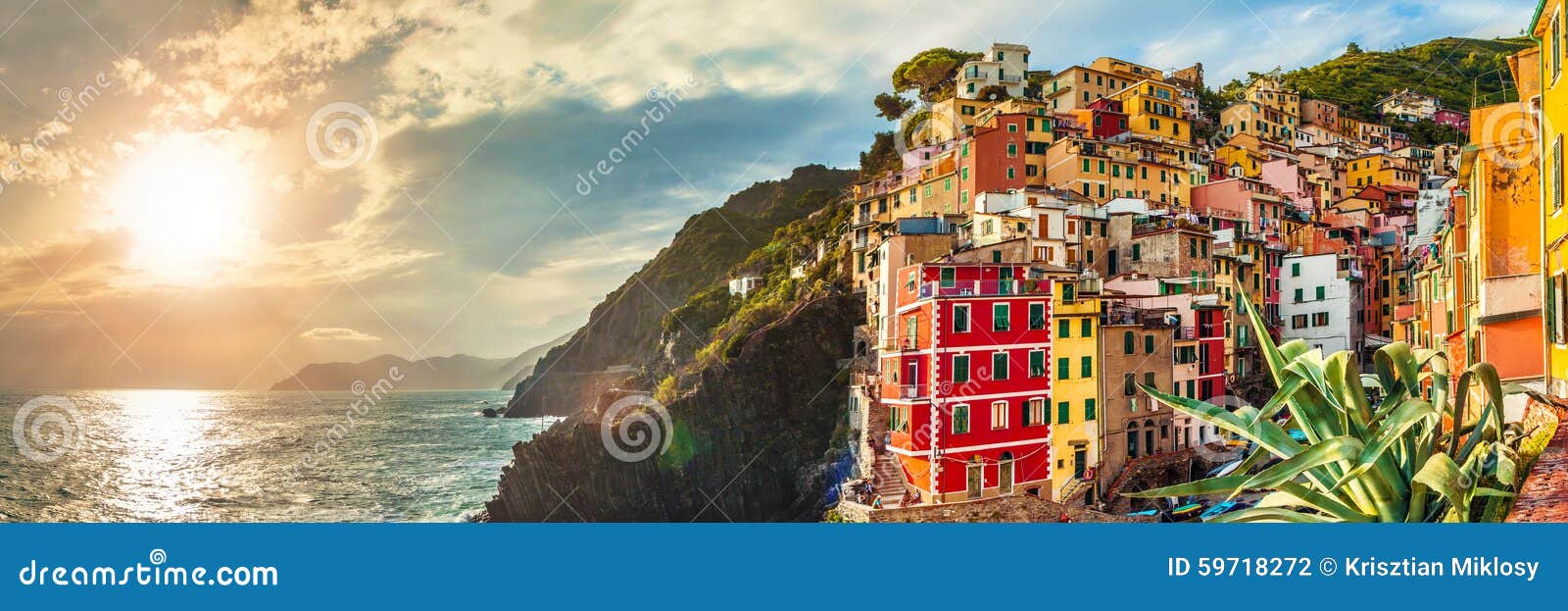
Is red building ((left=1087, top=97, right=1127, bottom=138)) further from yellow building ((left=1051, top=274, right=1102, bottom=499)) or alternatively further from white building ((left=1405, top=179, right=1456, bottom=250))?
yellow building ((left=1051, top=274, right=1102, bottom=499))

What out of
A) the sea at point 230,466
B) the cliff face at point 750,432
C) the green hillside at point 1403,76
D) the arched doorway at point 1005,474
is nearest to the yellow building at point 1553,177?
the arched doorway at point 1005,474

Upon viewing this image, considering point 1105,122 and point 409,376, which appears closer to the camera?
point 1105,122

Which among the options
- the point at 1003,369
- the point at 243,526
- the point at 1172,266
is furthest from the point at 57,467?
the point at 243,526

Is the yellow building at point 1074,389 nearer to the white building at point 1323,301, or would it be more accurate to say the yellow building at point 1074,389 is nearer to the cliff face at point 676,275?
the white building at point 1323,301

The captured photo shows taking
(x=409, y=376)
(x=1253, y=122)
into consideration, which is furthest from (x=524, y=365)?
(x=1253, y=122)

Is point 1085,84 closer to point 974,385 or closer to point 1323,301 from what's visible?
point 1323,301
